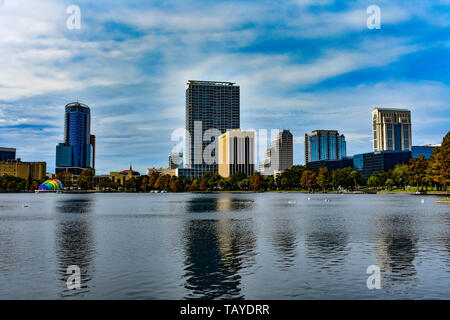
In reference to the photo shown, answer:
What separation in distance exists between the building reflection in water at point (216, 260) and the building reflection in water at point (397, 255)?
36.1ft

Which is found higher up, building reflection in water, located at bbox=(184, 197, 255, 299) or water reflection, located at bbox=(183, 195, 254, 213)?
building reflection in water, located at bbox=(184, 197, 255, 299)

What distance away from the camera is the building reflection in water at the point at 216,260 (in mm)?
25969

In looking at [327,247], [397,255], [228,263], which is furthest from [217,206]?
[228,263]

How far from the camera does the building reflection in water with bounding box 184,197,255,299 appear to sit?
1022 inches

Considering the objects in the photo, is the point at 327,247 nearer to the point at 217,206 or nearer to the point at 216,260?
the point at 216,260

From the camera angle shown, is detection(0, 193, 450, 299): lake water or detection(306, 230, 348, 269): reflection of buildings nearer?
detection(0, 193, 450, 299): lake water

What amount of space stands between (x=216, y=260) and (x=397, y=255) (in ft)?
56.8

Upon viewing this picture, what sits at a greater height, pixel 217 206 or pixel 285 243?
pixel 285 243

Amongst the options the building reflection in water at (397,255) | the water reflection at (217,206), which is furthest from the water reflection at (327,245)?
the water reflection at (217,206)

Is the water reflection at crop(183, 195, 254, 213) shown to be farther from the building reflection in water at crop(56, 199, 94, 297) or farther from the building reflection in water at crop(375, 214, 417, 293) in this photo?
the building reflection in water at crop(375, 214, 417, 293)

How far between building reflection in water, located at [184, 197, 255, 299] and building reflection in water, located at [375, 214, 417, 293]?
36.1ft

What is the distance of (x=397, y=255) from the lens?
121ft

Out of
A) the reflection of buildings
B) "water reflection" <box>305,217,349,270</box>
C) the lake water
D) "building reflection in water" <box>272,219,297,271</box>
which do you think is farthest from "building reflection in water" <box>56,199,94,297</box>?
the reflection of buildings
